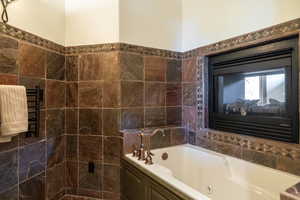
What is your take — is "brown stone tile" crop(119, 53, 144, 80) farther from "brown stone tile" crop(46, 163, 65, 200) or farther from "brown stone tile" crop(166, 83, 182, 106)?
"brown stone tile" crop(46, 163, 65, 200)

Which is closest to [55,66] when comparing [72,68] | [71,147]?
[72,68]

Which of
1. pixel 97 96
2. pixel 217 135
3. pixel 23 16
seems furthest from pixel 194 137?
pixel 23 16

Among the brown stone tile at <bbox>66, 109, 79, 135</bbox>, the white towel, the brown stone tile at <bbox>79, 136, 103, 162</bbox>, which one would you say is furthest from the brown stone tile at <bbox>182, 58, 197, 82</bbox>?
the white towel

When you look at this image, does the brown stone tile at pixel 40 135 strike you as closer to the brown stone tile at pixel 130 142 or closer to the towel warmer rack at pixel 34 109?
the towel warmer rack at pixel 34 109

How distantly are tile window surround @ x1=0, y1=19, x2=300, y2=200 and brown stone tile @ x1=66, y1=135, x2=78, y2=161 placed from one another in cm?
1

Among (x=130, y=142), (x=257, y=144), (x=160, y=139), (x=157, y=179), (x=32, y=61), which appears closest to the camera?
(x=157, y=179)

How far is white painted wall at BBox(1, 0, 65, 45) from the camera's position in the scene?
1643mm

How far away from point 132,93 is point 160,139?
0.70 metres

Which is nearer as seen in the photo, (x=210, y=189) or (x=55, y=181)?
(x=210, y=189)

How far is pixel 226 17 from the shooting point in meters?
1.99

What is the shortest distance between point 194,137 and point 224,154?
47 centimetres

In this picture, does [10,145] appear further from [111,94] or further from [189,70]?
[189,70]

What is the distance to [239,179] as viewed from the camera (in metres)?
1.76

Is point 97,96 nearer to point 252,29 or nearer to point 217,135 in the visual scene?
point 217,135
